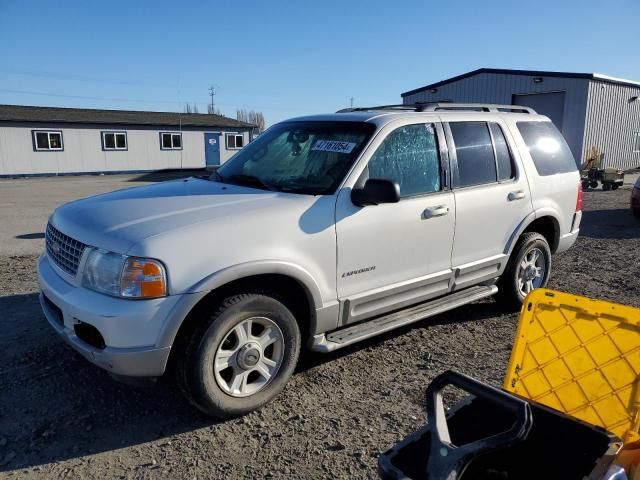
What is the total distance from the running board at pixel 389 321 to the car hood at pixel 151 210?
985 millimetres

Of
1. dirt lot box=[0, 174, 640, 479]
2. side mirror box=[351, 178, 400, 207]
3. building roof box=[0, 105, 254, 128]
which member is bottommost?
dirt lot box=[0, 174, 640, 479]

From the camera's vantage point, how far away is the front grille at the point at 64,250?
3.17m

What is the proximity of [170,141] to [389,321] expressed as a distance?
92.1 ft

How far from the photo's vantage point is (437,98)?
2564 centimetres

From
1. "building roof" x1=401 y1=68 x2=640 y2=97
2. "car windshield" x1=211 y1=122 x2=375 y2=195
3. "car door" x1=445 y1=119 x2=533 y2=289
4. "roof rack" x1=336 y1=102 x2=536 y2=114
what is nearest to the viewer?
"car windshield" x1=211 y1=122 x2=375 y2=195

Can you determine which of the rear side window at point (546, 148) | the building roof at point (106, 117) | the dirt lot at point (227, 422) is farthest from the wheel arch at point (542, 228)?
the building roof at point (106, 117)

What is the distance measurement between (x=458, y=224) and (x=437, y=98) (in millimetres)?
22991

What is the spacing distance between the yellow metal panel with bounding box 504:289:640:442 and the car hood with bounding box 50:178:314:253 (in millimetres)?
1627

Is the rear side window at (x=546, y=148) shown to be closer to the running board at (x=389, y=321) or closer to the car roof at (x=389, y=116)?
the car roof at (x=389, y=116)

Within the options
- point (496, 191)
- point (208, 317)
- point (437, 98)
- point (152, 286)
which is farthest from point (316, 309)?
point (437, 98)

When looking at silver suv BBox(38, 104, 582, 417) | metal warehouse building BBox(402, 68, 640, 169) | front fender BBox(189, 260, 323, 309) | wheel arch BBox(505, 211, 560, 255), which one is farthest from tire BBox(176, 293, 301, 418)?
metal warehouse building BBox(402, 68, 640, 169)

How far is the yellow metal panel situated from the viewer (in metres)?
2.31

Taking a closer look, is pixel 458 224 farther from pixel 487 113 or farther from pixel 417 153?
pixel 487 113

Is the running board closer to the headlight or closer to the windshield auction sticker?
the headlight
